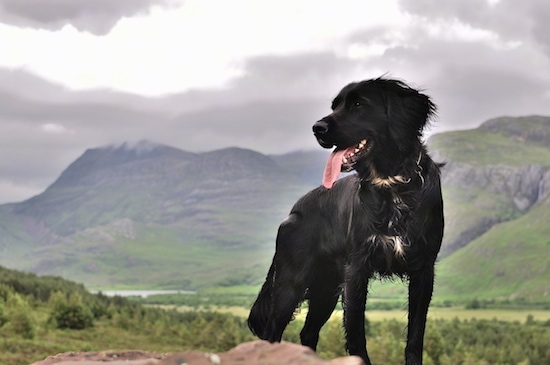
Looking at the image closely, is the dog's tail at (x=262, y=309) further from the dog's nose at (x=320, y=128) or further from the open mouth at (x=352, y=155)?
the dog's nose at (x=320, y=128)

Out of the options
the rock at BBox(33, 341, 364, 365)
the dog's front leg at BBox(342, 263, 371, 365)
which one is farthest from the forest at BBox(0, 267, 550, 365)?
the rock at BBox(33, 341, 364, 365)

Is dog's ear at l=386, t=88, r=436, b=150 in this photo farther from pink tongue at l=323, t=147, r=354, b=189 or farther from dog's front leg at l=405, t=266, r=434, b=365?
dog's front leg at l=405, t=266, r=434, b=365

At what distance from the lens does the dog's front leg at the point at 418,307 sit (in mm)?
7305

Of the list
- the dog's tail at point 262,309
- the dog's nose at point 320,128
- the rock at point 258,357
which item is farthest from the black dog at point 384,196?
the rock at point 258,357

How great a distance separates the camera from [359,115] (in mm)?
7203

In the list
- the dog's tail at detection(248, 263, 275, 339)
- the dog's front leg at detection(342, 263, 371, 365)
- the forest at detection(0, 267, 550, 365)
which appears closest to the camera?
the dog's front leg at detection(342, 263, 371, 365)

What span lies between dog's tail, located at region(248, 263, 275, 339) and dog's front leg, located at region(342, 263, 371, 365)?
1.52 m

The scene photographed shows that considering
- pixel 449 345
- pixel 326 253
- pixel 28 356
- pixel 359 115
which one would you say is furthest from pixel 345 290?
pixel 449 345

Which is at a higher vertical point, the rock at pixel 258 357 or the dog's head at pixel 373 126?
the dog's head at pixel 373 126

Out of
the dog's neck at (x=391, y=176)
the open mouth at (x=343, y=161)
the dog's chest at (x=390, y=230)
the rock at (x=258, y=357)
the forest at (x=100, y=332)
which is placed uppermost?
the open mouth at (x=343, y=161)

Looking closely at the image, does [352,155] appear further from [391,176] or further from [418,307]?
[418,307]

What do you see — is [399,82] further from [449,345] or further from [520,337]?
[520,337]

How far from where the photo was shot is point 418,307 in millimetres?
7410

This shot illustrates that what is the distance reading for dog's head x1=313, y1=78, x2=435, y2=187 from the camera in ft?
23.3
